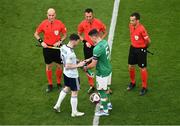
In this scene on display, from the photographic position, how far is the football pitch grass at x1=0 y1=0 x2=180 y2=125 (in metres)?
13.2

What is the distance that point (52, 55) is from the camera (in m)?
14.1

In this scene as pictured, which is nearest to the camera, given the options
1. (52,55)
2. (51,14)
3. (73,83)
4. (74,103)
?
(73,83)

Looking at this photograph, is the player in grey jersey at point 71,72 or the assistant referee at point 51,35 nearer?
the player in grey jersey at point 71,72

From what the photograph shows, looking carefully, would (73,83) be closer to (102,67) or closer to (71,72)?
(71,72)

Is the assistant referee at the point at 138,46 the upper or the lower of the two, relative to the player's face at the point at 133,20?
lower

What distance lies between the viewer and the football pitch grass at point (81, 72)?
43.3 ft

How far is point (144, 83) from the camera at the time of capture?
14.1 meters

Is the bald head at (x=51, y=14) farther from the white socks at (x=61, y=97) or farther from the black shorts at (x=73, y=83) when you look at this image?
the white socks at (x=61, y=97)

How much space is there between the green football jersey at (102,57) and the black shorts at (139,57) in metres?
1.44

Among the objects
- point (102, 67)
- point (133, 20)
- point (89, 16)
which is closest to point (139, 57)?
point (133, 20)

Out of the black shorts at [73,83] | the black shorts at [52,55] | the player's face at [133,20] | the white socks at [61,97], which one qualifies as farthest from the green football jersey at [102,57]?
the black shorts at [52,55]

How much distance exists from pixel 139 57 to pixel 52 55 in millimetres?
2608

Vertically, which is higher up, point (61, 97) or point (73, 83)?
point (73, 83)

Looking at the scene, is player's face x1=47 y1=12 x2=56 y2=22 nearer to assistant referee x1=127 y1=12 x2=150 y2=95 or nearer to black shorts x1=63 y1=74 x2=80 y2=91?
black shorts x1=63 y1=74 x2=80 y2=91
